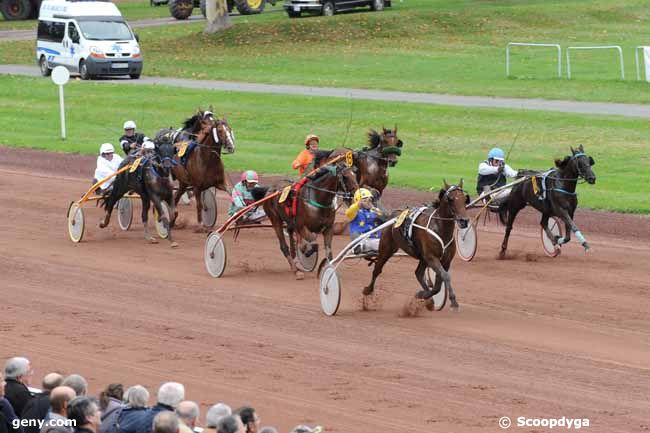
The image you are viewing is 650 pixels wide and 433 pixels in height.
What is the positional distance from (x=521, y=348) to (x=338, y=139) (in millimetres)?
15187

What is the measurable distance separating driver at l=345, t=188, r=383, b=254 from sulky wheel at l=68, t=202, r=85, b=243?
5.27m

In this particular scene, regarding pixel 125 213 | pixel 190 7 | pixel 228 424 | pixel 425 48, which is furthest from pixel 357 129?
pixel 190 7

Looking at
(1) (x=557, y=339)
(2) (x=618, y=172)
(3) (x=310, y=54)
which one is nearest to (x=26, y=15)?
(3) (x=310, y=54)

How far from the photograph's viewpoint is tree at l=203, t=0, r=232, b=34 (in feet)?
145

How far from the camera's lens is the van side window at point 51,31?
129ft

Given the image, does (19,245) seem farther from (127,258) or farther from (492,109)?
(492,109)

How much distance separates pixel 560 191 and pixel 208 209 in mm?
5417

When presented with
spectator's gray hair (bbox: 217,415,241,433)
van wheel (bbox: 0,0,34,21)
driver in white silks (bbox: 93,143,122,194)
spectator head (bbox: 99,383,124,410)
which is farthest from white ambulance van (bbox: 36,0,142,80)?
spectator's gray hair (bbox: 217,415,241,433)

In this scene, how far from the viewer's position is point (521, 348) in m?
13.0

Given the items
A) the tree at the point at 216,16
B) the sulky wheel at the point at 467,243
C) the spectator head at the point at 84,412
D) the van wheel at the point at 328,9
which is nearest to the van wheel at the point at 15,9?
the van wheel at the point at 328,9

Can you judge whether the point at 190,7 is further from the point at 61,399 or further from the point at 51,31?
the point at 61,399

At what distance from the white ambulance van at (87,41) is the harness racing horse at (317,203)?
74.2 feet

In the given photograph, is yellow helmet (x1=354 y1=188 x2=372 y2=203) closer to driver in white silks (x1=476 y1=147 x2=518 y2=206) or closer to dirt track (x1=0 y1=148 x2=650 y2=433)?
dirt track (x1=0 y1=148 x2=650 y2=433)

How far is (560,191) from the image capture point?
56.7 ft
